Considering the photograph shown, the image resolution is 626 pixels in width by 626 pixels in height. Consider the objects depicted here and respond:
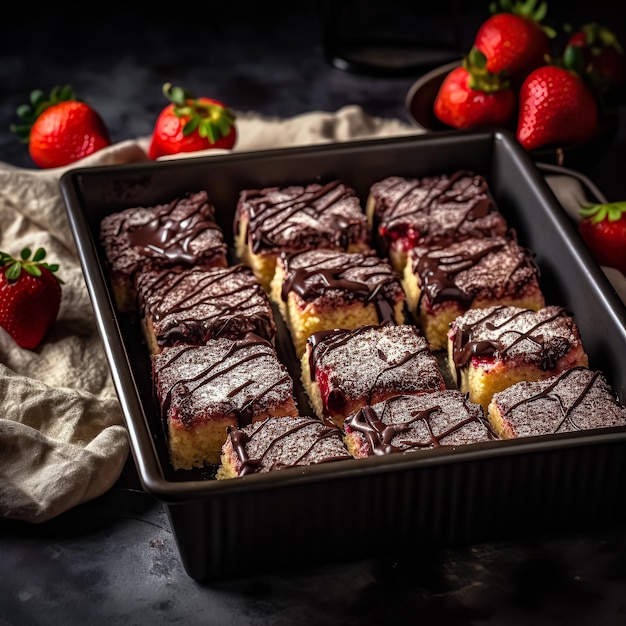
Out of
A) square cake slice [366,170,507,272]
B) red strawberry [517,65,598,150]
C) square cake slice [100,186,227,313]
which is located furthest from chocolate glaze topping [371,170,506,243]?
square cake slice [100,186,227,313]

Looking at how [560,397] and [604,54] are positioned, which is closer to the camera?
[560,397]

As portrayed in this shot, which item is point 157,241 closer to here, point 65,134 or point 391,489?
point 65,134

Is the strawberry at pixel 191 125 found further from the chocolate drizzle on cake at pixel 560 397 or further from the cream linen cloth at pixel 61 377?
the chocolate drizzle on cake at pixel 560 397

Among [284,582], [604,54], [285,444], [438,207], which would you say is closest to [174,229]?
[438,207]

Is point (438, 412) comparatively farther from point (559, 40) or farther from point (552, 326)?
point (559, 40)

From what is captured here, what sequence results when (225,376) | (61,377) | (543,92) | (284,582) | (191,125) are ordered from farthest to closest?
1. (191,125)
2. (543,92)
3. (61,377)
4. (225,376)
5. (284,582)
